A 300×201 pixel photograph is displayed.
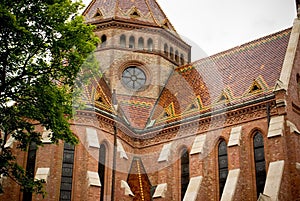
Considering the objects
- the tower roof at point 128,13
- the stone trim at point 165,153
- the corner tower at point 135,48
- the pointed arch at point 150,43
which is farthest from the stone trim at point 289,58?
the tower roof at point 128,13

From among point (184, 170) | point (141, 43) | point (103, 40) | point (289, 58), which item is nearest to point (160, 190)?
point (184, 170)

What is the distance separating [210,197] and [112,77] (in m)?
11.5

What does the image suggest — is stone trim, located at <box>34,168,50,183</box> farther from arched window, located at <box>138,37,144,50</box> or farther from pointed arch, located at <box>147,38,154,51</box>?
pointed arch, located at <box>147,38,154,51</box>

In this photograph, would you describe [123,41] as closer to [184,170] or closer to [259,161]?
[184,170]

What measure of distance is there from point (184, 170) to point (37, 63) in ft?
42.7

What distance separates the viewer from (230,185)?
23.2 m

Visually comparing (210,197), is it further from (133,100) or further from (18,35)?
(18,35)

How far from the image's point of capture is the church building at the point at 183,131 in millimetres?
23516

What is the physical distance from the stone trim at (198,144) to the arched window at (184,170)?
4.40ft

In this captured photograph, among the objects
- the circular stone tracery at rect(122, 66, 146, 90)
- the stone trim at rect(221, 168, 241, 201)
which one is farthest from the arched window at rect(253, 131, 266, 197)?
the circular stone tracery at rect(122, 66, 146, 90)

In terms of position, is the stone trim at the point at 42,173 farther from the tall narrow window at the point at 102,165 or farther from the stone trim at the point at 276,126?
the stone trim at the point at 276,126

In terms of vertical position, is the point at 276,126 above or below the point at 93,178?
above

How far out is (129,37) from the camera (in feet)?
111

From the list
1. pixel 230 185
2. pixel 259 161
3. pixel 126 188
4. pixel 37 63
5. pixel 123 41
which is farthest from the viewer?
pixel 123 41
